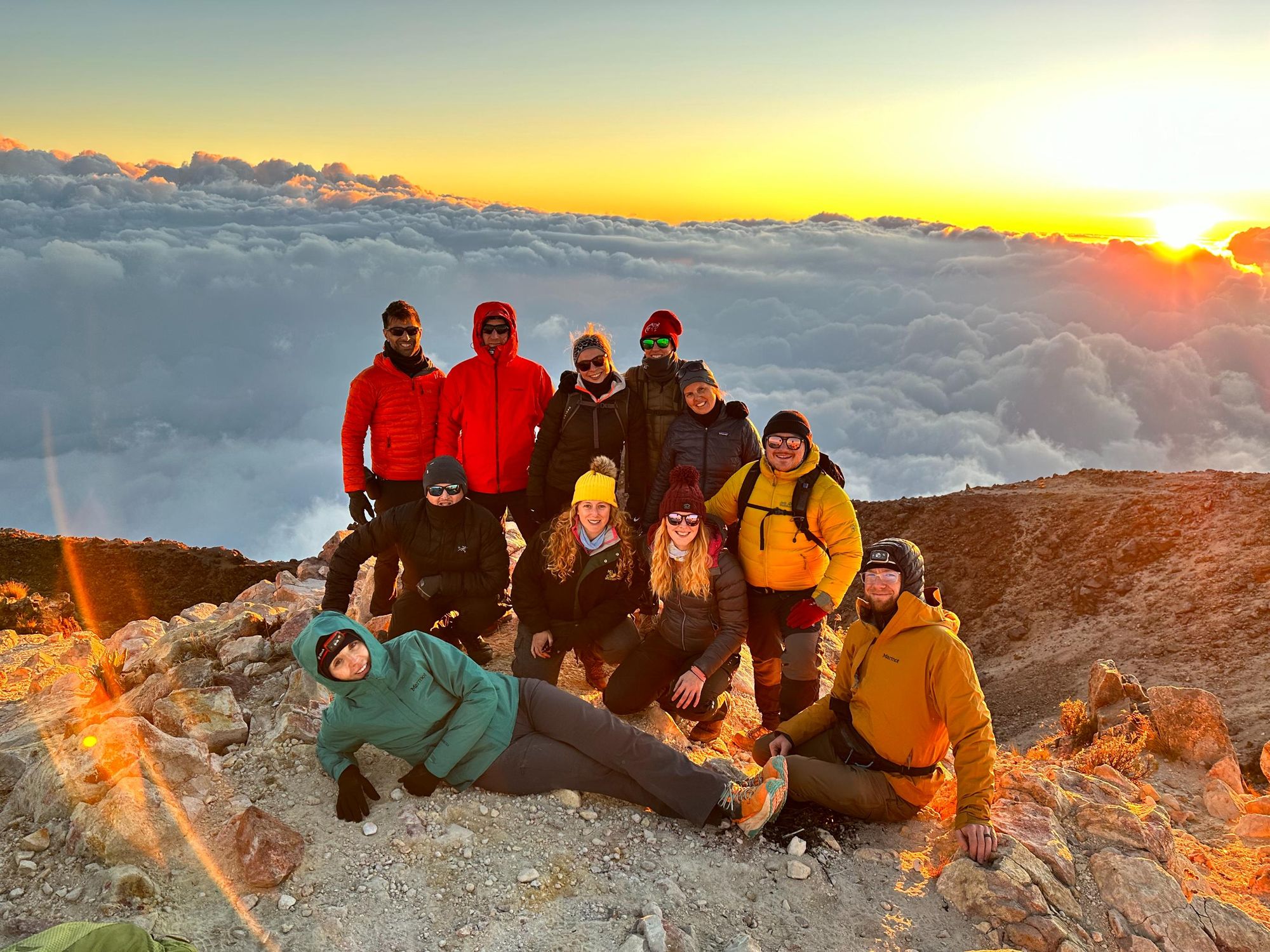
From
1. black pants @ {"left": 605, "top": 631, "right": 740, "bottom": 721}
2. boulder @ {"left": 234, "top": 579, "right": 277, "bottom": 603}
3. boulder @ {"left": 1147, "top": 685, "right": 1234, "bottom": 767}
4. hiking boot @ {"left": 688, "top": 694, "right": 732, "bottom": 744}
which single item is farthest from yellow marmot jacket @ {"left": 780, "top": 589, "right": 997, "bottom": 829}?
boulder @ {"left": 234, "top": 579, "right": 277, "bottom": 603}

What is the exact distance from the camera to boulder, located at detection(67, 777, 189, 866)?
4324 mm

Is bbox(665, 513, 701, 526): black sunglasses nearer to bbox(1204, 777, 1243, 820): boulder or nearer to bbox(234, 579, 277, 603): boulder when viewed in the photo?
bbox(1204, 777, 1243, 820): boulder

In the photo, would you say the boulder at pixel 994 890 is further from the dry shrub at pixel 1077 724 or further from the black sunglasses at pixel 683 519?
the dry shrub at pixel 1077 724

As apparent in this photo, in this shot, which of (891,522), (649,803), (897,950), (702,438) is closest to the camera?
(897,950)

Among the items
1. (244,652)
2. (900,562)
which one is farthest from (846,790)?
(244,652)

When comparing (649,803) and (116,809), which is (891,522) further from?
(116,809)

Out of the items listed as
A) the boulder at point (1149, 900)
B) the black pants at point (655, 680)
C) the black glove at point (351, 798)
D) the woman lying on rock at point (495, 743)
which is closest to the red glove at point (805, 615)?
the black pants at point (655, 680)

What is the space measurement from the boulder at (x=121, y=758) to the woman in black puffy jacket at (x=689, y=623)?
2974mm

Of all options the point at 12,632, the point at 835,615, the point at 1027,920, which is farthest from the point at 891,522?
the point at 12,632

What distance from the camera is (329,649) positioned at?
13.6 ft

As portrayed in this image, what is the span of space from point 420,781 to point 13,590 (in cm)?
2021

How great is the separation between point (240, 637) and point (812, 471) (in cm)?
546

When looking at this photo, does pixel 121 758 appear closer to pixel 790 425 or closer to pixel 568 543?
pixel 568 543

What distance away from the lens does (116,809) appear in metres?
4.45
